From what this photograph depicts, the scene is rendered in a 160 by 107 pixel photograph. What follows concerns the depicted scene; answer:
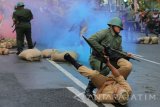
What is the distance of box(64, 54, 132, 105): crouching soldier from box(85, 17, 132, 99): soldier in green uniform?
0.56ft

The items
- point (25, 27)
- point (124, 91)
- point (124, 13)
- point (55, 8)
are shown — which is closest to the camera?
point (124, 91)

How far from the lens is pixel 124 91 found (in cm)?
690

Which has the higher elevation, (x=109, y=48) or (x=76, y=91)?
(x=109, y=48)

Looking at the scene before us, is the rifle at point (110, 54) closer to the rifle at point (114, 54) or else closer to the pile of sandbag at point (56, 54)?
the rifle at point (114, 54)

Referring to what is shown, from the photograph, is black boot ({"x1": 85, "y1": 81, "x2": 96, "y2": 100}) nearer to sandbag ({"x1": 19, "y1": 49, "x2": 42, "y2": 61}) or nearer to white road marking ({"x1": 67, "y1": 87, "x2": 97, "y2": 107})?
white road marking ({"x1": 67, "y1": 87, "x2": 97, "y2": 107})

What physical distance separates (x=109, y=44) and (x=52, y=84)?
2075 mm

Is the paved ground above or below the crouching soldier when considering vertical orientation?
below

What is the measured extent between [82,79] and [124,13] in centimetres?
1623

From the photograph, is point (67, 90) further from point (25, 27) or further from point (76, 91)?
point (25, 27)

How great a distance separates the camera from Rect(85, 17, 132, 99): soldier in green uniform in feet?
23.6

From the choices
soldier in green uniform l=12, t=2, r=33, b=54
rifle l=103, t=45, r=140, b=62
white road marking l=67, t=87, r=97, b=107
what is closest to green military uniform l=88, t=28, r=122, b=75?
rifle l=103, t=45, r=140, b=62

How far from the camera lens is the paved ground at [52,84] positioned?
7285 mm

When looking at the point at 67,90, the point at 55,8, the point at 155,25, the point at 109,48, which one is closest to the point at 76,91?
the point at 67,90

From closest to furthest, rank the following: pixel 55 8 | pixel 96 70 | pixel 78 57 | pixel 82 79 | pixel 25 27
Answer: pixel 96 70
pixel 82 79
pixel 78 57
pixel 25 27
pixel 55 8
